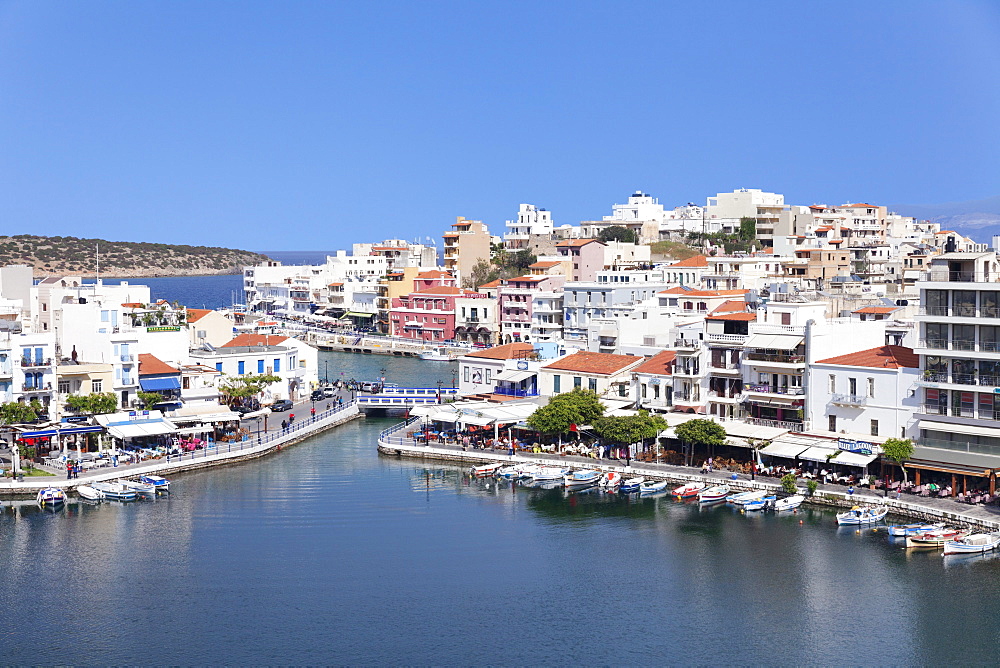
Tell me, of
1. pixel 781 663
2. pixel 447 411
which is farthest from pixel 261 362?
pixel 781 663

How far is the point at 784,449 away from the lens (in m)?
40.3

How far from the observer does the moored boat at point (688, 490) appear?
3988 cm

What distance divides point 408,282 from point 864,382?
66.1 meters

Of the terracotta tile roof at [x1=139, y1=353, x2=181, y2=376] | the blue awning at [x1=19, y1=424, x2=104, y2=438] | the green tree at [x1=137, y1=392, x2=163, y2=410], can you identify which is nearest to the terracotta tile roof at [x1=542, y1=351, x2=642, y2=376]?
the terracotta tile roof at [x1=139, y1=353, x2=181, y2=376]

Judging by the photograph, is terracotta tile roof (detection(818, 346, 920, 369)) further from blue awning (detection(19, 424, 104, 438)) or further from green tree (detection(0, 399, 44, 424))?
green tree (detection(0, 399, 44, 424))

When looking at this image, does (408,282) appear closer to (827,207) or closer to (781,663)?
(827,207)

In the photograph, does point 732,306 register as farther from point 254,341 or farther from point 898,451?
point 254,341

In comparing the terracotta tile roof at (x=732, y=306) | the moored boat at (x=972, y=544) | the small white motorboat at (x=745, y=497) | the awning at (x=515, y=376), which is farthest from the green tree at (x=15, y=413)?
the moored boat at (x=972, y=544)

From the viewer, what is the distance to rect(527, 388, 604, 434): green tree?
45688 millimetres

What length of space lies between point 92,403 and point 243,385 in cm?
907

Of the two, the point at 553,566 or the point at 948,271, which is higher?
the point at 948,271

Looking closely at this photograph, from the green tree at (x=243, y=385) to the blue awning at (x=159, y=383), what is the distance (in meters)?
3.20

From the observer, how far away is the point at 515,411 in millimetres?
48656

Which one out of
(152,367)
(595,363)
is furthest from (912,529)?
(152,367)
